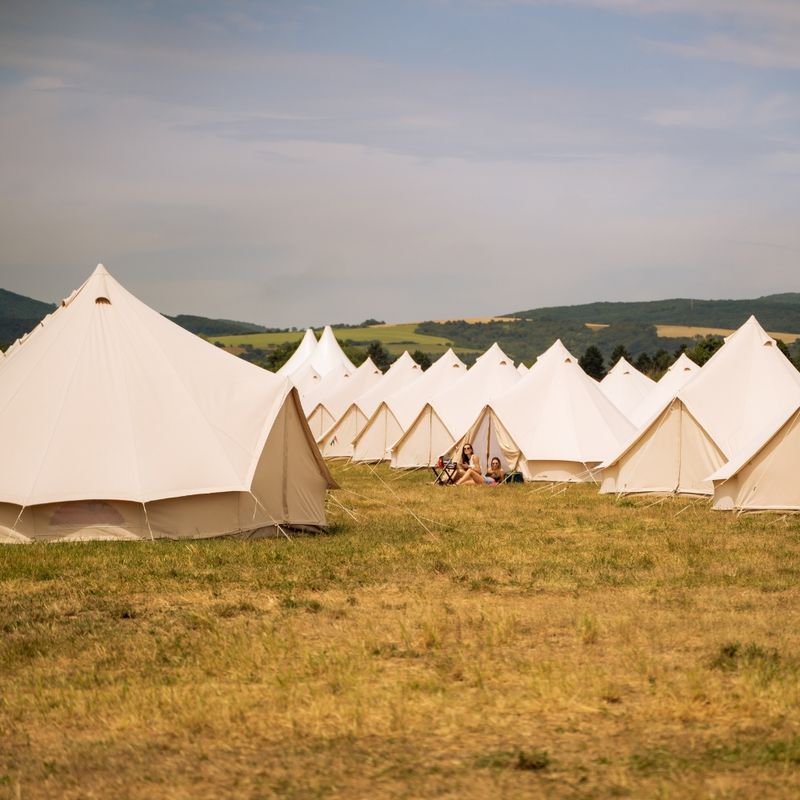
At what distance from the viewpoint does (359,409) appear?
41.2 m

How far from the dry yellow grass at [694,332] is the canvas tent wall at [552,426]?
315 ft

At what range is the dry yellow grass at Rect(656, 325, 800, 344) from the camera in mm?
125119

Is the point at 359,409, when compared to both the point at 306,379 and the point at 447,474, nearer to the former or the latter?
the point at 306,379

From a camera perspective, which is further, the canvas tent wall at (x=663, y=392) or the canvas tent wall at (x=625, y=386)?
the canvas tent wall at (x=625, y=386)

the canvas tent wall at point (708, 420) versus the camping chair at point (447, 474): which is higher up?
the canvas tent wall at point (708, 420)

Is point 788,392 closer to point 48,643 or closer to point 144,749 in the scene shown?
point 48,643

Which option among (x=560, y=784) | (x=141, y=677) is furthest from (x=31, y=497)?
(x=560, y=784)

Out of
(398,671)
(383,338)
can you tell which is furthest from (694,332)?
(398,671)

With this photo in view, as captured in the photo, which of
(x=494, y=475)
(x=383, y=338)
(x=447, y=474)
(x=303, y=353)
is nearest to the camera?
(x=494, y=475)

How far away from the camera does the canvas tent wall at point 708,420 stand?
894 inches

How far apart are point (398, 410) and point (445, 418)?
3.68m

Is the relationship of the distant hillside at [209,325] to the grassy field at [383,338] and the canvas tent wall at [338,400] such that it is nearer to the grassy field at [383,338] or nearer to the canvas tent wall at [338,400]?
the grassy field at [383,338]

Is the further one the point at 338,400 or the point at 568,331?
the point at 568,331

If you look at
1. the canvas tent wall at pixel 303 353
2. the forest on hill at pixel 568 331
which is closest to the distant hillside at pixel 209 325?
the forest on hill at pixel 568 331
